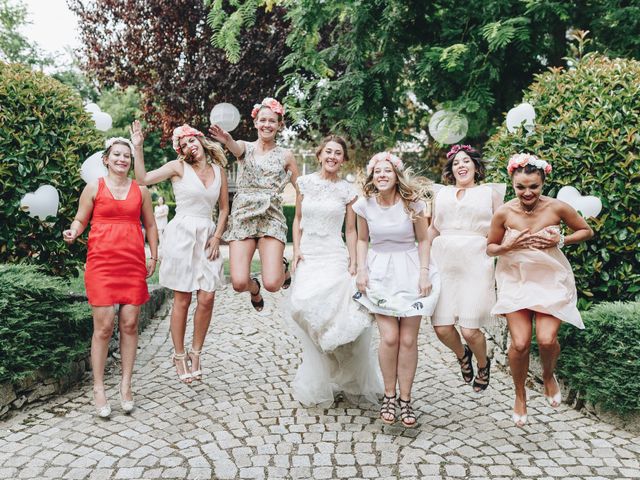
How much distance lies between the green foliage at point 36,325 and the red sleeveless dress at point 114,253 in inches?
21.2

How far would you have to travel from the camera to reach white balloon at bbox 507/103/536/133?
5156 millimetres

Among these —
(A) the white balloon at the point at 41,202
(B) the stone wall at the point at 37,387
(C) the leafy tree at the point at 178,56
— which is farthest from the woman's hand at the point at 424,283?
(C) the leafy tree at the point at 178,56

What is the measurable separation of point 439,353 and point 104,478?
4.03 meters

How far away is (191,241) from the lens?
4934mm

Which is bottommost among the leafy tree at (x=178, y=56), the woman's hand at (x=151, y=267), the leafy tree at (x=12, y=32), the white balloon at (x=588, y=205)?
the woman's hand at (x=151, y=267)

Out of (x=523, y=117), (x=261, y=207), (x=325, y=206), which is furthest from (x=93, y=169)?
(x=523, y=117)

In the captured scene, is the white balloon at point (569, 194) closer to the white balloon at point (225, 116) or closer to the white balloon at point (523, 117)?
the white balloon at point (523, 117)

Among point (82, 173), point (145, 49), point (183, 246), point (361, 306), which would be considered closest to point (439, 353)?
point (361, 306)

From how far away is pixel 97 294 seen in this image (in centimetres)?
438

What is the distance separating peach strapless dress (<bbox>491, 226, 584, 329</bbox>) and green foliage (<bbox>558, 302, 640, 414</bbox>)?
1.23 ft

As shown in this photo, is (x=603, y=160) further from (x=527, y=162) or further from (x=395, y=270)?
(x=395, y=270)

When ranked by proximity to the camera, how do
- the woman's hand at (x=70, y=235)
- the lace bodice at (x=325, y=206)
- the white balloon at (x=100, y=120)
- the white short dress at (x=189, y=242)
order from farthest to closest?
1. the white balloon at (x=100, y=120)
2. the white short dress at (x=189, y=242)
3. the lace bodice at (x=325, y=206)
4. the woman's hand at (x=70, y=235)

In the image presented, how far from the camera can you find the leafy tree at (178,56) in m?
15.3

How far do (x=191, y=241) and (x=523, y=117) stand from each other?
3.36 m
